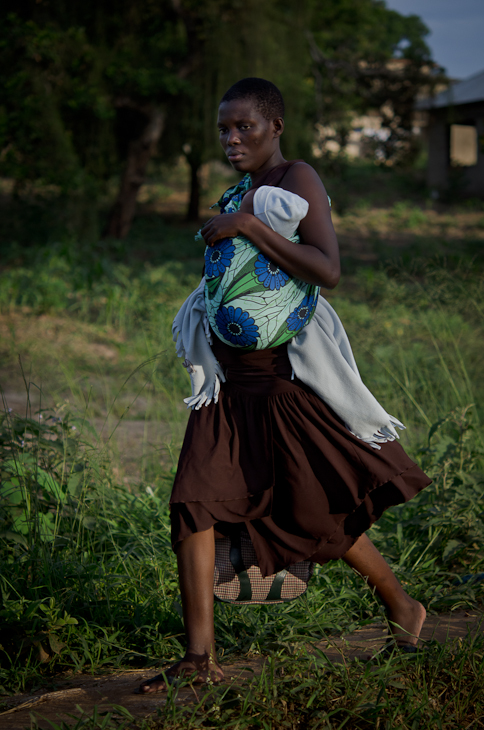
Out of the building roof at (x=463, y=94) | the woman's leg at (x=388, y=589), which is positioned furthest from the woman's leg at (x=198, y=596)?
the building roof at (x=463, y=94)

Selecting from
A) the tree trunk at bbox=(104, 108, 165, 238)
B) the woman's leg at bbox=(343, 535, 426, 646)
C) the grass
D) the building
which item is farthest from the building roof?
the woman's leg at bbox=(343, 535, 426, 646)

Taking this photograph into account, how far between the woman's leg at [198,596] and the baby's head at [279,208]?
2.69 ft

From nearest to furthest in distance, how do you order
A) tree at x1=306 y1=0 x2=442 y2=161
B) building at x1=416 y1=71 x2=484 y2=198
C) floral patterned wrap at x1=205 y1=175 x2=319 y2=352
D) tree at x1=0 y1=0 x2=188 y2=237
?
floral patterned wrap at x1=205 y1=175 x2=319 y2=352 → tree at x1=0 y1=0 x2=188 y2=237 → tree at x1=306 y1=0 x2=442 y2=161 → building at x1=416 y1=71 x2=484 y2=198

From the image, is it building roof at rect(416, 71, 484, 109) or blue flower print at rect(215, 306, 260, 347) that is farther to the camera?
building roof at rect(416, 71, 484, 109)

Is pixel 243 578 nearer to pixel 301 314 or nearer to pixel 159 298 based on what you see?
pixel 301 314

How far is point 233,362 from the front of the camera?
185cm

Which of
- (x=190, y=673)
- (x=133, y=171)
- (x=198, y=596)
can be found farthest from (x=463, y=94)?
(x=190, y=673)

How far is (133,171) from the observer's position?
38.1 ft

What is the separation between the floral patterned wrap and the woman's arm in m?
0.03

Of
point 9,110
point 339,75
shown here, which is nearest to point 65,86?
point 9,110

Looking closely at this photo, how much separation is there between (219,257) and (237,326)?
19 centimetres

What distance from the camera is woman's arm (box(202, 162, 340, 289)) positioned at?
1663 millimetres

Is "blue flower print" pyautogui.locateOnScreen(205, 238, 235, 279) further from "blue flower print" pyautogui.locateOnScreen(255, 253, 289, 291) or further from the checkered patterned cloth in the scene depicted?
the checkered patterned cloth

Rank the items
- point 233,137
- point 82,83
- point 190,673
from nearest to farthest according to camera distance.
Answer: point 190,673 < point 233,137 < point 82,83
